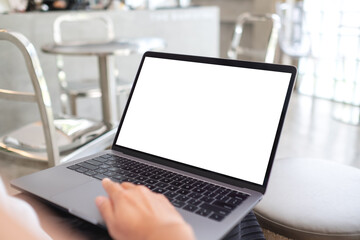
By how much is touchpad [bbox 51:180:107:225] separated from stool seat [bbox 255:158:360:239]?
0.42 meters

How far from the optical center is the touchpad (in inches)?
21.5

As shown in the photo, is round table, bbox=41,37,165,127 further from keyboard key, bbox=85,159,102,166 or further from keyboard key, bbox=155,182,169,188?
keyboard key, bbox=155,182,169,188

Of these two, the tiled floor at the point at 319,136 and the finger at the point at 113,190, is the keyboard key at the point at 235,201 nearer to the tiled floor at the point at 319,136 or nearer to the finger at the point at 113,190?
the finger at the point at 113,190

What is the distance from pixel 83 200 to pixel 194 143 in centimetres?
23

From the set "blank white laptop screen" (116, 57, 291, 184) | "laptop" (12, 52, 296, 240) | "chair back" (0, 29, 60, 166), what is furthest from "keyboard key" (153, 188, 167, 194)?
"chair back" (0, 29, 60, 166)

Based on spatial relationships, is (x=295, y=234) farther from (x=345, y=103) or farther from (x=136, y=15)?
(x=345, y=103)

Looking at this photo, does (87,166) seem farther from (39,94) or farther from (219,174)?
(39,94)

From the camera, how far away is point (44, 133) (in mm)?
1095

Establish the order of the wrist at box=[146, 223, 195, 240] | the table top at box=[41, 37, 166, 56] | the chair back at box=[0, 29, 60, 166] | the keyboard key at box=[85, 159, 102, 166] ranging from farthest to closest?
the table top at box=[41, 37, 166, 56], the chair back at box=[0, 29, 60, 166], the keyboard key at box=[85, 159, 102, 166], the wrist at box=[146, 223, 195, 240]

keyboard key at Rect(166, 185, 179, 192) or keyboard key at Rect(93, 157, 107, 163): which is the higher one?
keyboard key at Rect(166, 185, 179, 192)

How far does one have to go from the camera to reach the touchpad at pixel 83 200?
545 millimetres

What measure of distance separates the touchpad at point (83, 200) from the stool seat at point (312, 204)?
0.42 meters

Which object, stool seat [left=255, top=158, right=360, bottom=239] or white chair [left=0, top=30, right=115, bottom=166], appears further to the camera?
white chair [left=0, top=30, right=115, bottom=166]

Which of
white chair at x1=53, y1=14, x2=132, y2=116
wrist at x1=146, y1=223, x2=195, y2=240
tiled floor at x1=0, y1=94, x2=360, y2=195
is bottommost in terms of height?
tiled floor at x1=0, y1=94, x2=360, y2=195
